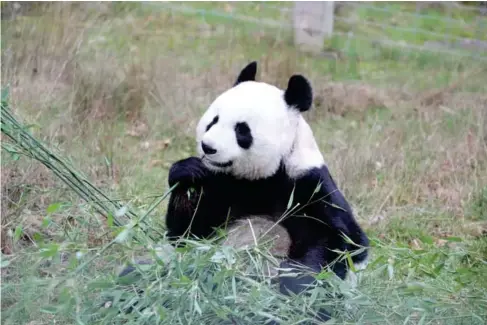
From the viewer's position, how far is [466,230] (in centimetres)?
536

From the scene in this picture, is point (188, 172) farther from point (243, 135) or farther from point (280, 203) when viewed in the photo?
point (280, 203)

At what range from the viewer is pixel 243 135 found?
3449 millimetres

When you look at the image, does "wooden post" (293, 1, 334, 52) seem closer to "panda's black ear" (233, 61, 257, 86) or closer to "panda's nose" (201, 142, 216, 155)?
"panda's black ear" (233, 61, 257, 86)

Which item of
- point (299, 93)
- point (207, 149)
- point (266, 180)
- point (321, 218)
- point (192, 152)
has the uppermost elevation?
point (299, 93)

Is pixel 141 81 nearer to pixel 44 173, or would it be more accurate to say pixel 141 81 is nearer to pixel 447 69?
pixel 44 173

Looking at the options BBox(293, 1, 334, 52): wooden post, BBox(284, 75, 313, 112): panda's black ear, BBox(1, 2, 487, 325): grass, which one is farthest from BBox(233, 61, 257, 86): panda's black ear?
BBox(293, 1, 334, 52): wooden post

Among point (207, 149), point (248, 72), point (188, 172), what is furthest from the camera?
point (248, 72)

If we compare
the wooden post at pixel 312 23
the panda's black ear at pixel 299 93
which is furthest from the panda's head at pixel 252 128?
the wooden post at pixel 312 23

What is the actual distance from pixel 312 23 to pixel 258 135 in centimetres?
556

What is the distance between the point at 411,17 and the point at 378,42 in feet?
4.52

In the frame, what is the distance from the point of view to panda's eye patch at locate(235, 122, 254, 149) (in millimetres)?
3439

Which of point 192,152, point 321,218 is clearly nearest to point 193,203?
point 321,218

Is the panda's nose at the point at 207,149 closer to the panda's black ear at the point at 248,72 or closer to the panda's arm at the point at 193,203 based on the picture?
the panda's arm at the point at 193,203

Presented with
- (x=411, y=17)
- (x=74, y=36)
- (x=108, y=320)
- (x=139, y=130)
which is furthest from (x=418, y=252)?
(x=411, y=17)
